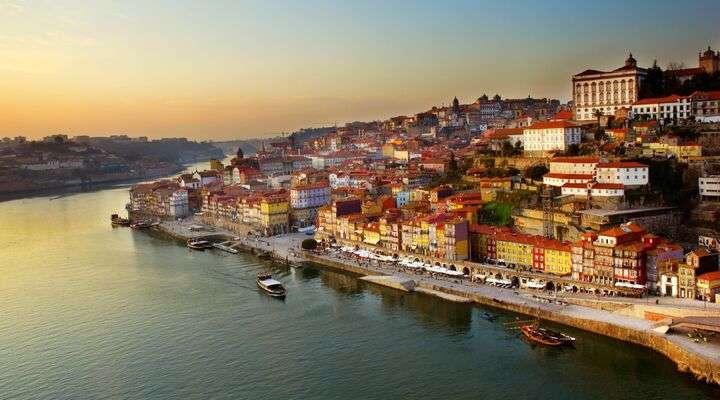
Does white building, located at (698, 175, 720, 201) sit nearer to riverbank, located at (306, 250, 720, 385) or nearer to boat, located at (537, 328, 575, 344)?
riverbank, located at (306, 250, 720, 385)

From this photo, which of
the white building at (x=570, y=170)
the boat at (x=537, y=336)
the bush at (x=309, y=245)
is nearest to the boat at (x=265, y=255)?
the bush at (x=309, y=245)

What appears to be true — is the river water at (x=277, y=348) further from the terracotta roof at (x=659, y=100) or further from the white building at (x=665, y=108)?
the terracotta roof at (x=659, y=100)

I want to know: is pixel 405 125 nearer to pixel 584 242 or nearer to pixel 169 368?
pixel 584 242

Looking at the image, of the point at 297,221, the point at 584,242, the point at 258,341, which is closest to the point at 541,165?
the point at 584,242

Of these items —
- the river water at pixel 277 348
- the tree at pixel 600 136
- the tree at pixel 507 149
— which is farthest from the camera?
the tree at pixel 507 149

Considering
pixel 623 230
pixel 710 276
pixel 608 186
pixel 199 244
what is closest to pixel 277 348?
pixel 623 230

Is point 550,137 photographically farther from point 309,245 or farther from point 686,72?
point 309,245
